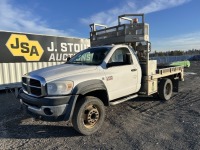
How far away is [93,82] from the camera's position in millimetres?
4395

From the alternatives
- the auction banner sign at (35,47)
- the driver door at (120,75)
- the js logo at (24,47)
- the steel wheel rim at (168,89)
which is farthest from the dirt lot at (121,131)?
the js logo at (24,47)

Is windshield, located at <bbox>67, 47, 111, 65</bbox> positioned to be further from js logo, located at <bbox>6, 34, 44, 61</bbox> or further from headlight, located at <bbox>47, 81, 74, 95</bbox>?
js logo, located at <bbox>6, 34, 44, 61</bbox>

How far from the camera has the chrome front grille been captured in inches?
157

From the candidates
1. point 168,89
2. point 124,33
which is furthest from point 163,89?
point 124,33

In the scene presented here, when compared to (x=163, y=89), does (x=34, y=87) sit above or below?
above

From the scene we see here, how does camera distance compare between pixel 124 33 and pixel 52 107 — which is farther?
pixel 124 33

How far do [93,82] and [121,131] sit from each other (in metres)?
1.34

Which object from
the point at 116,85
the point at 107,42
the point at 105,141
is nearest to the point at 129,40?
the point at 107,42

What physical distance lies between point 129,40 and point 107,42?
0.89 m

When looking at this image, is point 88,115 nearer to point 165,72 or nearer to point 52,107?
point 52,107

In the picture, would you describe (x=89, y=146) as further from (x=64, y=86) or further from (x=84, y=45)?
(x=84, y=45)

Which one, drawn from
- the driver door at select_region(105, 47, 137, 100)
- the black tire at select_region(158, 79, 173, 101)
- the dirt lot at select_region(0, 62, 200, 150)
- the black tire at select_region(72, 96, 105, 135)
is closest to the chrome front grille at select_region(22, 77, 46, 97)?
the black tire at select_region(72, 96, 105, 135)

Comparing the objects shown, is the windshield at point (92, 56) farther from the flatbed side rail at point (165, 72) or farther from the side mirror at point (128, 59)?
the flatbed side rail at point (165, 72)

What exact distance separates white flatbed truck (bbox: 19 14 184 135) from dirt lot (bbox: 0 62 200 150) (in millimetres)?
427
